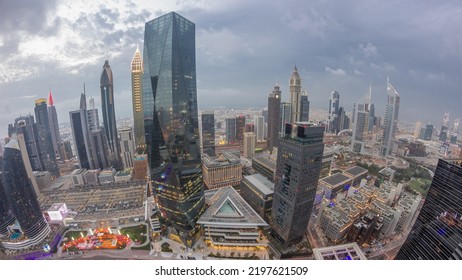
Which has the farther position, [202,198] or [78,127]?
[78,127]

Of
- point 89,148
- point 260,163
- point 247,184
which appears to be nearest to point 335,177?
point 260,163

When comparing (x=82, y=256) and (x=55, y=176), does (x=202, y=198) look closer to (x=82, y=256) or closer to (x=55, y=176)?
(x=82, y=256)

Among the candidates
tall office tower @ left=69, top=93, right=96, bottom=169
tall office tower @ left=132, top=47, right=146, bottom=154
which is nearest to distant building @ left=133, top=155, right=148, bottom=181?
tall office tower @ left=132, top=47, right=146, bottom=154

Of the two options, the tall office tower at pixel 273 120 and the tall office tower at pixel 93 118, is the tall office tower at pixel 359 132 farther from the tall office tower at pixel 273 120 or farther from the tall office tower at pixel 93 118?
the tall office tower at pixel 93 118

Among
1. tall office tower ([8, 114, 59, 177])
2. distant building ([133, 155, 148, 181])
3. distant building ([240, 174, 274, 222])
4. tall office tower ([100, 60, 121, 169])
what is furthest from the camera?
tall office tower ([100, 60, 121, 169])

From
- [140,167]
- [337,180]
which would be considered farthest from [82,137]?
[337,180]

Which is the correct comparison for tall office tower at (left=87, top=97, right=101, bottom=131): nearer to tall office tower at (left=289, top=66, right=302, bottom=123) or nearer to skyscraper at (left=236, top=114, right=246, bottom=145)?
skyscraper at (left=236, top=114, right=246, bottom=145)
